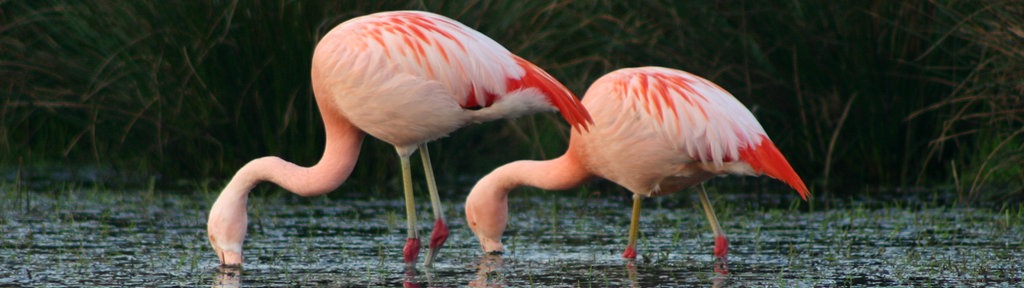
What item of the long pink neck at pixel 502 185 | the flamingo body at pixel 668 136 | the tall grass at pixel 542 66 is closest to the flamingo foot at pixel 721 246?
the flamingo body at pixel 668 136

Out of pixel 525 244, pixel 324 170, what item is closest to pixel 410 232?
pixel 324 170

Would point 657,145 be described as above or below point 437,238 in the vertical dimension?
above

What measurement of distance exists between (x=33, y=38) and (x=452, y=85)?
489 centimetres

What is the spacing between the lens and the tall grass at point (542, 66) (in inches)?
379

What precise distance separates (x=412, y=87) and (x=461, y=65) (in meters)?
0.23

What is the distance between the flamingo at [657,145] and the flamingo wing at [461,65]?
1.22ft

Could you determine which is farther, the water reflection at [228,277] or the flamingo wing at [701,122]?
the flamingo wing at [701,122]

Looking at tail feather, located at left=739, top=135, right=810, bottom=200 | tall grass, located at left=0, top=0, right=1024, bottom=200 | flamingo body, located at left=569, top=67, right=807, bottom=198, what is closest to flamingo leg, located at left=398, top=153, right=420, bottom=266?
flamingo body, located at left=569, top=67, right=807, bottom=198

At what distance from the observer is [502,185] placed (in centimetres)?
766

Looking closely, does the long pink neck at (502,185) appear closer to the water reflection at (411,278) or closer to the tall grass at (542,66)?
the water reflection at (411,278)

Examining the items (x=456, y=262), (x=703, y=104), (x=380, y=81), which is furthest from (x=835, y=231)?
(x=380, y=81)

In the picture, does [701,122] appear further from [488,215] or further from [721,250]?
[488,215]

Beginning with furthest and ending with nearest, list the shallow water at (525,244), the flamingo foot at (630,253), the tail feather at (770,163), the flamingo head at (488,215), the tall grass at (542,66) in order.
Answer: the tall grass at (542,66), the flamingo head at (488,215), the flamingo foot at (630,253), the tail feather at (770,163), the shallow water at (525,244)

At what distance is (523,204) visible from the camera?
9555 millimetres
